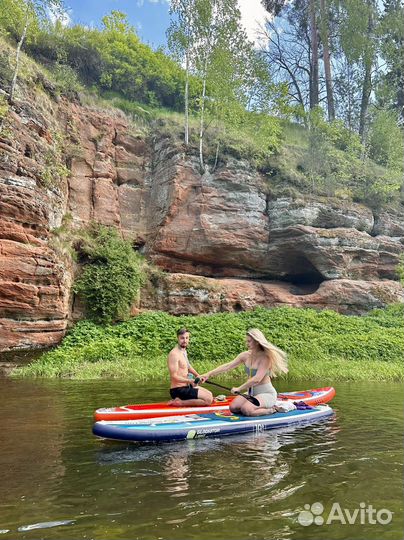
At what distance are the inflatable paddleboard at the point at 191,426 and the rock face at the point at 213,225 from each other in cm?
1267

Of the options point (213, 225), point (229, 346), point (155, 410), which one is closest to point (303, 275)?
point (213, 225)

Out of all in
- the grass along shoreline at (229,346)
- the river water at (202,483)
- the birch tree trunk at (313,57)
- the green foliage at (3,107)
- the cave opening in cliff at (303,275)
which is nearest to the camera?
the river water at (202,483)

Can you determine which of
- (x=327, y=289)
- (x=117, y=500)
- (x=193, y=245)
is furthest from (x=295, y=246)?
(x=117, y=500)

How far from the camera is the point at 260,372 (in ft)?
24.3

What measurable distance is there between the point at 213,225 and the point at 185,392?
49.1 ft

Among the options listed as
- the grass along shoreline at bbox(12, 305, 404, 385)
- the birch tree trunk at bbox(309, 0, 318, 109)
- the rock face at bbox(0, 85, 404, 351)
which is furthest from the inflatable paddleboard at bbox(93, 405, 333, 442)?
the birch tree trunk at bbox(309, 0, 318, 109)

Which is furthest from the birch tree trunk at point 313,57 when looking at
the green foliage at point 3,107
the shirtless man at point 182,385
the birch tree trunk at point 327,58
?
the shirtless man at point 182,385

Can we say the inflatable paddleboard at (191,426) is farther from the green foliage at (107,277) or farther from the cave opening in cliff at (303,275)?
the cave opening in cliff at (303,275)

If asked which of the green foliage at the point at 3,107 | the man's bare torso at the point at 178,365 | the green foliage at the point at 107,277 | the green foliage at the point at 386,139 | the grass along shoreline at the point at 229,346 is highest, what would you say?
the green foliage at the point at 386,139

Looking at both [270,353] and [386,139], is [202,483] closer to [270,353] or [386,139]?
[270,353]

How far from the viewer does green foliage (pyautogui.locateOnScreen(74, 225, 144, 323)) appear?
685 inches

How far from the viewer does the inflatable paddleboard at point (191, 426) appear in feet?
20.0

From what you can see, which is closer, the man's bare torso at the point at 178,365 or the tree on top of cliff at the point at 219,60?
the man's bare torso at the point at 178,365

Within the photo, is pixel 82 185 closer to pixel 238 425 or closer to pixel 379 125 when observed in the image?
pixel 238 425
